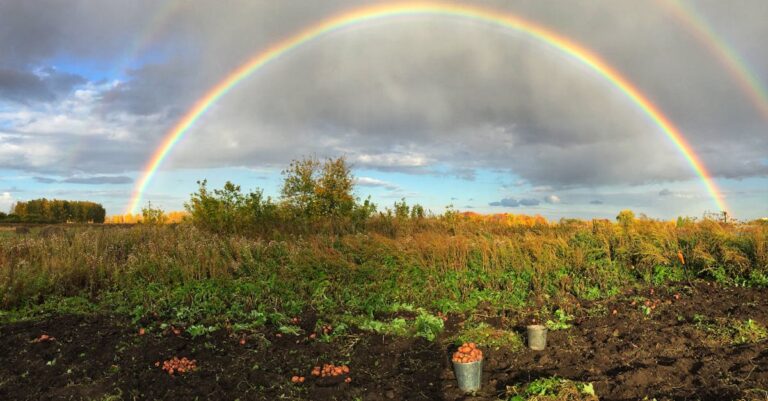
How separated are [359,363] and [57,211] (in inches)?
2224

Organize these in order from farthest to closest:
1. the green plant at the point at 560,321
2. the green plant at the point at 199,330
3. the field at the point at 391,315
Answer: the green plant at the point at 560,321
the green plant at the point at 199,330
the field at the point at 391,315

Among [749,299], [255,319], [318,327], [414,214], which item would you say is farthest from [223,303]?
[414,214]

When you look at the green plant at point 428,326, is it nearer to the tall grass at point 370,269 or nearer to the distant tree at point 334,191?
the tall grass at point 370,269

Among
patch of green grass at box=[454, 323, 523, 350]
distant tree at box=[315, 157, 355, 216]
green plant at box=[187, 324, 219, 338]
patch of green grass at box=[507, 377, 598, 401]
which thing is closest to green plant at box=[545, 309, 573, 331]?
patch of green grass at box=[454, 323, 523, 350]

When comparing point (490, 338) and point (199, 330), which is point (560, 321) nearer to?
point (490, 338)

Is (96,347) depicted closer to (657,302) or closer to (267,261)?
(267,261)

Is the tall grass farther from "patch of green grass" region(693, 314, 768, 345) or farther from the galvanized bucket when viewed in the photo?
the galvanized bucket

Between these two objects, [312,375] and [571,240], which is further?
[571,240]

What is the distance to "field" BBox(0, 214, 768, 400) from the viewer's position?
491cm

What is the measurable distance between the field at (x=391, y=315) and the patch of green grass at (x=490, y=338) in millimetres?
29

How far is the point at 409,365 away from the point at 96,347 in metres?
3.40

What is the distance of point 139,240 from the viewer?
12367mm

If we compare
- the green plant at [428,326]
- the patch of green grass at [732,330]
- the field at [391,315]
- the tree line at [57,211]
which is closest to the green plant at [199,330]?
the field at [391,315]

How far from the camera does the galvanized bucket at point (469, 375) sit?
15.3ft
